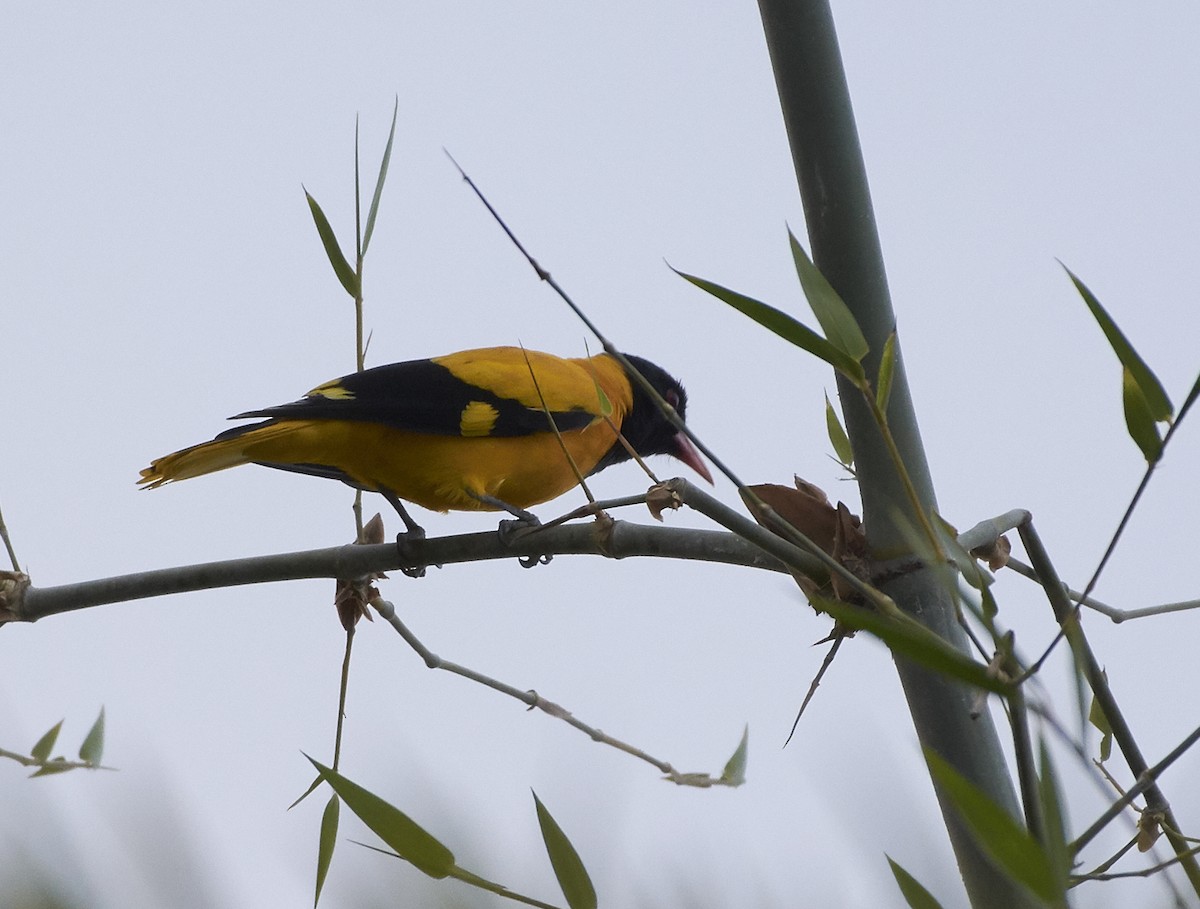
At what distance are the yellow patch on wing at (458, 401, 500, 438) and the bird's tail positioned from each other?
296 millimetres

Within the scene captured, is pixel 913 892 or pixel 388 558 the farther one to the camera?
pixel 388 558

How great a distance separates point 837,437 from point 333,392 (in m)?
1.09

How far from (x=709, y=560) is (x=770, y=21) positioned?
1.26 ft

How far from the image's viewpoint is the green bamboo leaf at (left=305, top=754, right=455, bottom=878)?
0.49 meters

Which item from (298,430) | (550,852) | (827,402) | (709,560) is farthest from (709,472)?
(550,852)

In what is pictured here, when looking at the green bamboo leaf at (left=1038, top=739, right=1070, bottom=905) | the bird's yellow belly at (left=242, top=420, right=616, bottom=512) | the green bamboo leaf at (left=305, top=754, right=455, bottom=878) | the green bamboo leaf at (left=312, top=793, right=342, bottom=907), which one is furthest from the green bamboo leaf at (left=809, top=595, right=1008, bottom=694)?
the bird's yellow belly at (left=242, top=420, right=616, bottom=512)

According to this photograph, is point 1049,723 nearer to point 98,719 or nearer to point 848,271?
point 848,271

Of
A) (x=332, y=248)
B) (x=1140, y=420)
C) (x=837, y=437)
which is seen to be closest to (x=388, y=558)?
(x=332, y=248)

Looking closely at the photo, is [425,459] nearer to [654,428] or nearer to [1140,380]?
[654,428]

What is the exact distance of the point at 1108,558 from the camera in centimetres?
54

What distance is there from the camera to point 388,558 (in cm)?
125

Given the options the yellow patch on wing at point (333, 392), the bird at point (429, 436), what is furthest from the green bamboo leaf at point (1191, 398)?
the yellow patch on wing at point (333, 392)

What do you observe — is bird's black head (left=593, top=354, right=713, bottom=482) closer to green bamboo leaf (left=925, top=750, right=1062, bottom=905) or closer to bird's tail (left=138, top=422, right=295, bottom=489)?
bird's tail (left=138, top=422, right=295, bottom=489)

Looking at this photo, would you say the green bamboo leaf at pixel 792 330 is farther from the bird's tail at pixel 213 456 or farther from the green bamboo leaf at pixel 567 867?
the bird's tail at pixel 213 456
